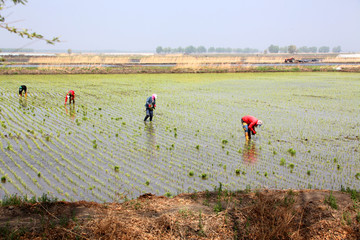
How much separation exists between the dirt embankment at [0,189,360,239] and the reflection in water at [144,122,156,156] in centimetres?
520

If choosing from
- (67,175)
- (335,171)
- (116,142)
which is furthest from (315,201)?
(116,142)

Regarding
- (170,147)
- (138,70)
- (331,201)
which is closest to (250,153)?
(170,147)

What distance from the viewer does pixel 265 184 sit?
9.41 m

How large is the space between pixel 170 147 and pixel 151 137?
1.77 metres

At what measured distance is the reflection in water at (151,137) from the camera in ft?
41.4

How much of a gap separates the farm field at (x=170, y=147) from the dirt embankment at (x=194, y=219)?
5.15 feet

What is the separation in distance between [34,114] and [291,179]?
1450cm

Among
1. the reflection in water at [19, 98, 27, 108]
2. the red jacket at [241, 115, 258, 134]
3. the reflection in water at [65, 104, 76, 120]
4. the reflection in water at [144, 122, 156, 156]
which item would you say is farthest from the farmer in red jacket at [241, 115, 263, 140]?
the reflection in water at [19, 98, 27, 108]

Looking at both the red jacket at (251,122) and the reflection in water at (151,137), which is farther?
the red jacket at (251,122)

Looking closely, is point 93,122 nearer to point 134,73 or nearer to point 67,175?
point 67,175

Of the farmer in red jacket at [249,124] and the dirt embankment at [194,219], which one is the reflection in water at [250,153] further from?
the dirt embankment at [194,219]

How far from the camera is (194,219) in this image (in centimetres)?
650

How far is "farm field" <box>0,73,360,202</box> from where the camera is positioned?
30.9 ft

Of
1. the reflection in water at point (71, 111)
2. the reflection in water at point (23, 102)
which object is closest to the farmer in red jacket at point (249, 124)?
the reflection in water at point (71, 111)
